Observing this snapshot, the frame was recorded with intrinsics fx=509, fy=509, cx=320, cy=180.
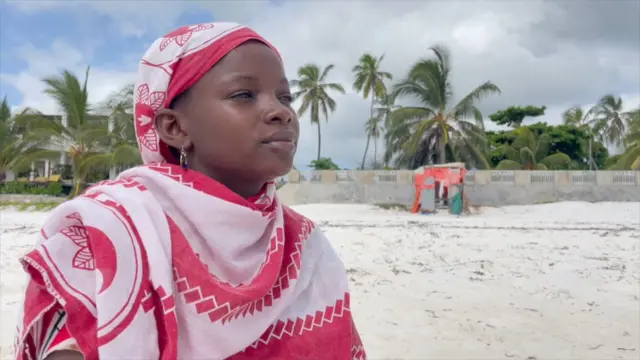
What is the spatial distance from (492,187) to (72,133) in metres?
16.5

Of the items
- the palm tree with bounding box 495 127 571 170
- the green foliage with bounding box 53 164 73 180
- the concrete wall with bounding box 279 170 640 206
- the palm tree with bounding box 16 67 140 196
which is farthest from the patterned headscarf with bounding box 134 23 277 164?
the green foliage with bounding box 53 164 73 180

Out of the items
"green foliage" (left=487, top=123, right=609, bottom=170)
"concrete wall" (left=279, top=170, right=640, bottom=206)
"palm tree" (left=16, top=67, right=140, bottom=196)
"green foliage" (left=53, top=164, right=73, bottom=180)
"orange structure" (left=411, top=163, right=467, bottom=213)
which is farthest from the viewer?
"green foliage" (left=53, top=164, right=73, bottom=180)

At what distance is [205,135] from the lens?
106 centimetres

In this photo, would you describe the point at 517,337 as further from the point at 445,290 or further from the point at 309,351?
the point at 309,351

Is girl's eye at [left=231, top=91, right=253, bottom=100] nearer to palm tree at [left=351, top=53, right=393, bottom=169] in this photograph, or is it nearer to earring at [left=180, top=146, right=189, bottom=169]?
earring at [left=180, top=146, right=189, bottom=169]

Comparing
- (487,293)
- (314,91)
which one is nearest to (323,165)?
(314,91)

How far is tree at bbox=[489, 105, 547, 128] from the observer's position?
2827 cm

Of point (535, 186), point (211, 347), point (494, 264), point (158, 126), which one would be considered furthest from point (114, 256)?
point (535, 186)

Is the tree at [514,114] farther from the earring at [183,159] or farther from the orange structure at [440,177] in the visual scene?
the earring at [183,159]

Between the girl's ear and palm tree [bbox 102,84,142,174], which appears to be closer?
the girl's ear

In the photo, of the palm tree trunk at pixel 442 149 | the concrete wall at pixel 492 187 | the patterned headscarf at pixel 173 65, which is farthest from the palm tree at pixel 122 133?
the patterned headscarf at pixel 173 65

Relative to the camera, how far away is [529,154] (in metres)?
23.4

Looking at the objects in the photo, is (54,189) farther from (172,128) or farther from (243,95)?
(243,95)

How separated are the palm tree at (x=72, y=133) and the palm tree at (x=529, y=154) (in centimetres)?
1731
